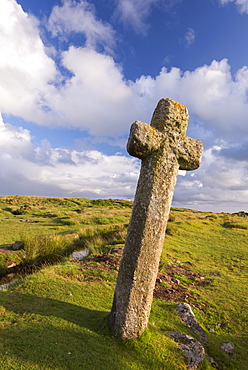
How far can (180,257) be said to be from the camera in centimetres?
1419

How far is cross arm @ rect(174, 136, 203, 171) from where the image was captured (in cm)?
530

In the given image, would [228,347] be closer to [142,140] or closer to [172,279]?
[172,279]

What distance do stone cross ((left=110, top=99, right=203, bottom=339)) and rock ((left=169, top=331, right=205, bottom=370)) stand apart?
0.93 meters

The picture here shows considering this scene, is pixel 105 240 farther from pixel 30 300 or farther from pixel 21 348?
pixel 21 348

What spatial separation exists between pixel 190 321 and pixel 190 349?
159cm

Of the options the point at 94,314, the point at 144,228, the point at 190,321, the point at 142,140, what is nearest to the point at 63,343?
the point at 94,314

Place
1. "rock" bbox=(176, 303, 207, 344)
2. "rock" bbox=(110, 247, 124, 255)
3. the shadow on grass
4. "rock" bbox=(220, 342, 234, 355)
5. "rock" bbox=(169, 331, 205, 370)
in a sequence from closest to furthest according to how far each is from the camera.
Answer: the shadow on grass
"rock" bbox=(169, 331, 205, 370)
"rock" bbox=(220, 342, 234, 355)
"rock" bbox=(176, 303, 207, 344)
"rock" bbox=(110, 247, 124, 255)

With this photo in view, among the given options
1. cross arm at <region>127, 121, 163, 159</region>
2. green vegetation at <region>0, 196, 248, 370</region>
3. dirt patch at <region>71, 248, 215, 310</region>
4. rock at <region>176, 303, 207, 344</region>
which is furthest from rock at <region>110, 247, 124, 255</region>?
cross arm at <region>127, 121, 163, 159</region>

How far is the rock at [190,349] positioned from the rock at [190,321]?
1.06 meters

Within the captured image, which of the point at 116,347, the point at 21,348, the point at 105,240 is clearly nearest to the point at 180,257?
the point at 105,240

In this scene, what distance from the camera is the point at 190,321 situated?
6.52 m

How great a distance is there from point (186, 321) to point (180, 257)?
7933 millimetres

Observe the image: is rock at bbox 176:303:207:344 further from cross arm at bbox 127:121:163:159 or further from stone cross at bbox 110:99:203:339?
cross arm at bbox 127:121:163:159

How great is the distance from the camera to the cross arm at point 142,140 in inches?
193
